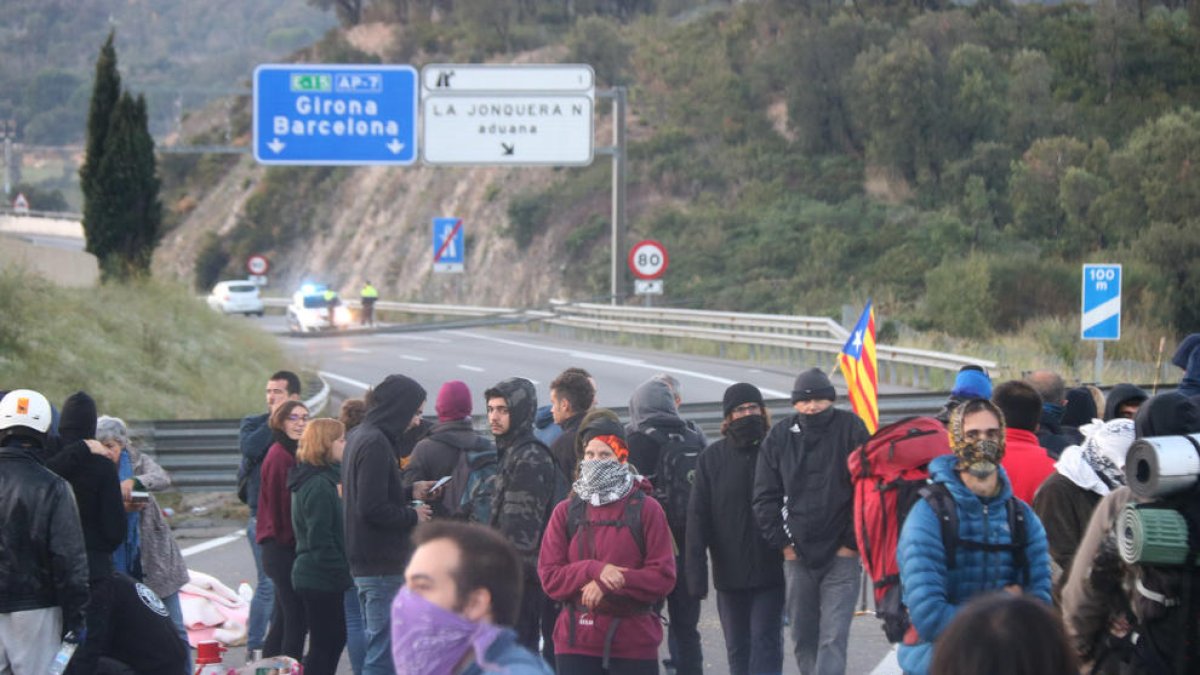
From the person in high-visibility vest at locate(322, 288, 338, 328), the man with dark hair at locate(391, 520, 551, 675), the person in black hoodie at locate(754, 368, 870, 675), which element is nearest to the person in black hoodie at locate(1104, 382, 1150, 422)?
the person in black hoodie at locate(754, 368, 870, 675)

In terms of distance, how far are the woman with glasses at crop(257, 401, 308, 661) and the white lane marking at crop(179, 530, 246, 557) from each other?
480 cm

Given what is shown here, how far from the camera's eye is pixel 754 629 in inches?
322

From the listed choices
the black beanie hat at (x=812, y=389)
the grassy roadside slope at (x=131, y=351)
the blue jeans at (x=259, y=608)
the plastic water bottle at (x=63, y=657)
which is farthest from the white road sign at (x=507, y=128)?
the plastic water bottle at (x=63, y=657)

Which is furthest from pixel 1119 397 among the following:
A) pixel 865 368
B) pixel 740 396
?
pixel 865 368

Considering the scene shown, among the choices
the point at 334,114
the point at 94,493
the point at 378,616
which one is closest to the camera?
the point at 94,493

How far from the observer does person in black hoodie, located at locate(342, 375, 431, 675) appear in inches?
306

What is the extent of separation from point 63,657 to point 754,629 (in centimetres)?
335

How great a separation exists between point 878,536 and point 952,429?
0.88 m

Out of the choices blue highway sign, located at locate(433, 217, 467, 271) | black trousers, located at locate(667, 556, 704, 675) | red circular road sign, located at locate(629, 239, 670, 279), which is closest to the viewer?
black trousers, located at locate(667, 556, 704, 675)

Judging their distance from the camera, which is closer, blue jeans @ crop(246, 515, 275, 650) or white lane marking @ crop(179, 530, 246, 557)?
blue jeans @ crop(246, 515, 275, 650)

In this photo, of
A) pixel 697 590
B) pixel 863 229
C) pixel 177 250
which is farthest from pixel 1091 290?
pixel 177 250

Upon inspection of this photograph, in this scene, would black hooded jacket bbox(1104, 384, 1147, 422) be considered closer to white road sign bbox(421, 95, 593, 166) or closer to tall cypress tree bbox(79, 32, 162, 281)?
white road sign bbox(421, 95, 593, 166)

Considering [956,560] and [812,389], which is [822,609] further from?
[956,560]

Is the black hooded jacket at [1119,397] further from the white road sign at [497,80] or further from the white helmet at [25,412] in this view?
the white road sign at [497,80]
